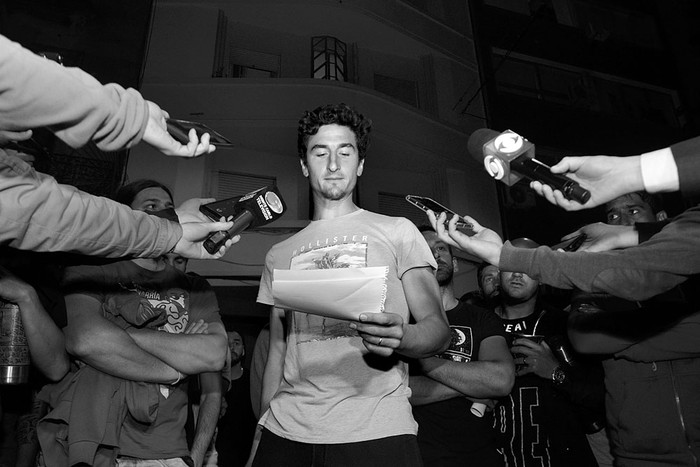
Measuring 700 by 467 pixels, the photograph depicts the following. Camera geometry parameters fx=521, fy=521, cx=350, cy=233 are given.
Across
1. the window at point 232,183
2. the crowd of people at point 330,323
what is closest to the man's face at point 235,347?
the crowd of people at point 330,323

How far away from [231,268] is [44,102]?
6.05 metres

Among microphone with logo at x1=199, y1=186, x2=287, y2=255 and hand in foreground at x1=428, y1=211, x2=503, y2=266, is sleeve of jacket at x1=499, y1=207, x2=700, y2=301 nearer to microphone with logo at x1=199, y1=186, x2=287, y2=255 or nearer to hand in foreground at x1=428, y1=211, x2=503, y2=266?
hand in foreground at x1=428, y1=211, x2=503, y2=266

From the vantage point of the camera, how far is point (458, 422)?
2248 mm

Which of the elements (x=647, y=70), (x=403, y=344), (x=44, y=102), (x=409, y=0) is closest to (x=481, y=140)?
(x=403, y=344)

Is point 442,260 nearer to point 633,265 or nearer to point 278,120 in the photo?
point 633,265

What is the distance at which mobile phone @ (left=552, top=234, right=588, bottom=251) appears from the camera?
2.09 metres

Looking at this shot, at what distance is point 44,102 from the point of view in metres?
1.14

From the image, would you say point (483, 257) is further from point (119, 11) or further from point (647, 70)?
point (647, 70)

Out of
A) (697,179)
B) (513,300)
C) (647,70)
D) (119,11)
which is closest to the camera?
(697,179)

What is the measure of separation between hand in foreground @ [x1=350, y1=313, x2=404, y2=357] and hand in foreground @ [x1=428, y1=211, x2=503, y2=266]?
60cm

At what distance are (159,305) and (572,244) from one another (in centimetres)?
169

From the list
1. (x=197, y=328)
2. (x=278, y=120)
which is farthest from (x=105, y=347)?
(x=278, y=120)

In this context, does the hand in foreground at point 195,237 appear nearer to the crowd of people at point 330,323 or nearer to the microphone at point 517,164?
the crowd of people at point 330,323

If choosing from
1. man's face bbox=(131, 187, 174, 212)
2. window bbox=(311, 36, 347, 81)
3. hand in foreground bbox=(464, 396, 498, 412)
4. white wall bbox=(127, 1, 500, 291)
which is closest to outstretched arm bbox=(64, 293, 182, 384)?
man's face bbox=(131, 187, 174, 212)
